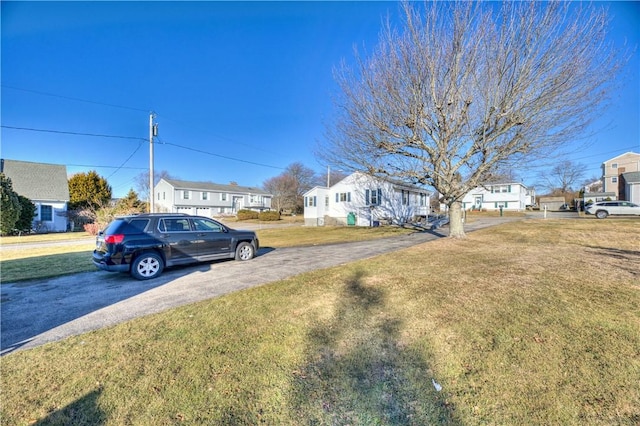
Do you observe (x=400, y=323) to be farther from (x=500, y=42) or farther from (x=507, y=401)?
(x=500, y=42)

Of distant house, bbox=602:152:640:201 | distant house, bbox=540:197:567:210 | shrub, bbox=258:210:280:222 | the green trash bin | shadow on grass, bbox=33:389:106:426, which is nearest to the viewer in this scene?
shadow on grass, bbox=33:389:106:426

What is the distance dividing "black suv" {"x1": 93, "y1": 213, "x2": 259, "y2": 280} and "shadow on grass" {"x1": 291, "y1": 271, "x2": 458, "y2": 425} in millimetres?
5383

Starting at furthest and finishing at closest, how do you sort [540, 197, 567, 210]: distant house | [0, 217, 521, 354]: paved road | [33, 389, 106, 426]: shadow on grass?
[540, 197, 567, 210]: distant house < [0, 217, 521, 354]: paved road < [33, 389, 106, 426]: shadow on grass

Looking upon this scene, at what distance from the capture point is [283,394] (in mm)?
2484

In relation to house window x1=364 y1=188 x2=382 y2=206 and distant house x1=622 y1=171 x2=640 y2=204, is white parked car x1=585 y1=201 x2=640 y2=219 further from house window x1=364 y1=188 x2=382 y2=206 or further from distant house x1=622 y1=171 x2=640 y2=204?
house window x1=364 y1=188 x2=382 y2=206

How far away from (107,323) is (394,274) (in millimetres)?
5323

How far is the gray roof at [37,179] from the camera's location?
80.5ft

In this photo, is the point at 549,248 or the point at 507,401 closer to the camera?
the point at 507,401

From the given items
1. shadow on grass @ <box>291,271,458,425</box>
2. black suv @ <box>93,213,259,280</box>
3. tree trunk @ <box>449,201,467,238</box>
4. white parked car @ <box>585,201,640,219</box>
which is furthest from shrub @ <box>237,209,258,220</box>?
white parked car @ <box>585,201,640,219</box>

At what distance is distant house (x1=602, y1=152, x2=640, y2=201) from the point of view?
40391 millimetres

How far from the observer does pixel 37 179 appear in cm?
2598

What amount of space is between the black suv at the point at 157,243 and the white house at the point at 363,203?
16.3 metres

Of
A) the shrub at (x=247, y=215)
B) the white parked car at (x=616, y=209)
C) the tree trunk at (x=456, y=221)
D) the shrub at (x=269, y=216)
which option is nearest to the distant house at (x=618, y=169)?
the white parked car at (x=616, y=209)

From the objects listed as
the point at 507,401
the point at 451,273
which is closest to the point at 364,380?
the point at 507,401
